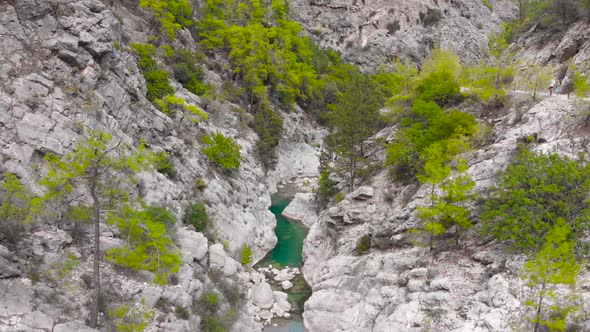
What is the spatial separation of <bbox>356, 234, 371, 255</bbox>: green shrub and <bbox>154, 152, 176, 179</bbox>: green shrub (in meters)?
14.1

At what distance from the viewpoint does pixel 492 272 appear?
1880cm

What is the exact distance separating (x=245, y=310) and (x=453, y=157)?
1667 centimetres

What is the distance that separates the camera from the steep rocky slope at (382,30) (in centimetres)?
7875

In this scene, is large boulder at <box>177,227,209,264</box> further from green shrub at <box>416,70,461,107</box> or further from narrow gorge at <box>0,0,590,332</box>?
green shrub at <box>416,70,461,107</box>

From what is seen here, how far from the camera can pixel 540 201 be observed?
18156mm

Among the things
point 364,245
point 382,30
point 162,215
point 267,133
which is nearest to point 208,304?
point 162,215

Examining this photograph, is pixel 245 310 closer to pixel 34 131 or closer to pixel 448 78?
pixel 34 131

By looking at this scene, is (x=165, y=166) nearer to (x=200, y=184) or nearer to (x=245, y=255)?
(x=200, y=184)

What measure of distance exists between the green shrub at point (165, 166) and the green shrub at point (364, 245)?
46.2 feet

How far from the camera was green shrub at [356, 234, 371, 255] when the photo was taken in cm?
2664

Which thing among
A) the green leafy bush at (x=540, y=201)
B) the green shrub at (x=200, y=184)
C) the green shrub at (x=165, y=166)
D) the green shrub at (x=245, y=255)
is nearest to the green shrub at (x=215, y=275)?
the green shrub at (x=245, y=255)

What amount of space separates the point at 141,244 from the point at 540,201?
1814cm

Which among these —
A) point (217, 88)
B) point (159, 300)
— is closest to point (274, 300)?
point (159, 300)

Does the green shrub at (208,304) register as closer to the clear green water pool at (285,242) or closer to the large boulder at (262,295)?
the large boulder at (262,295)
